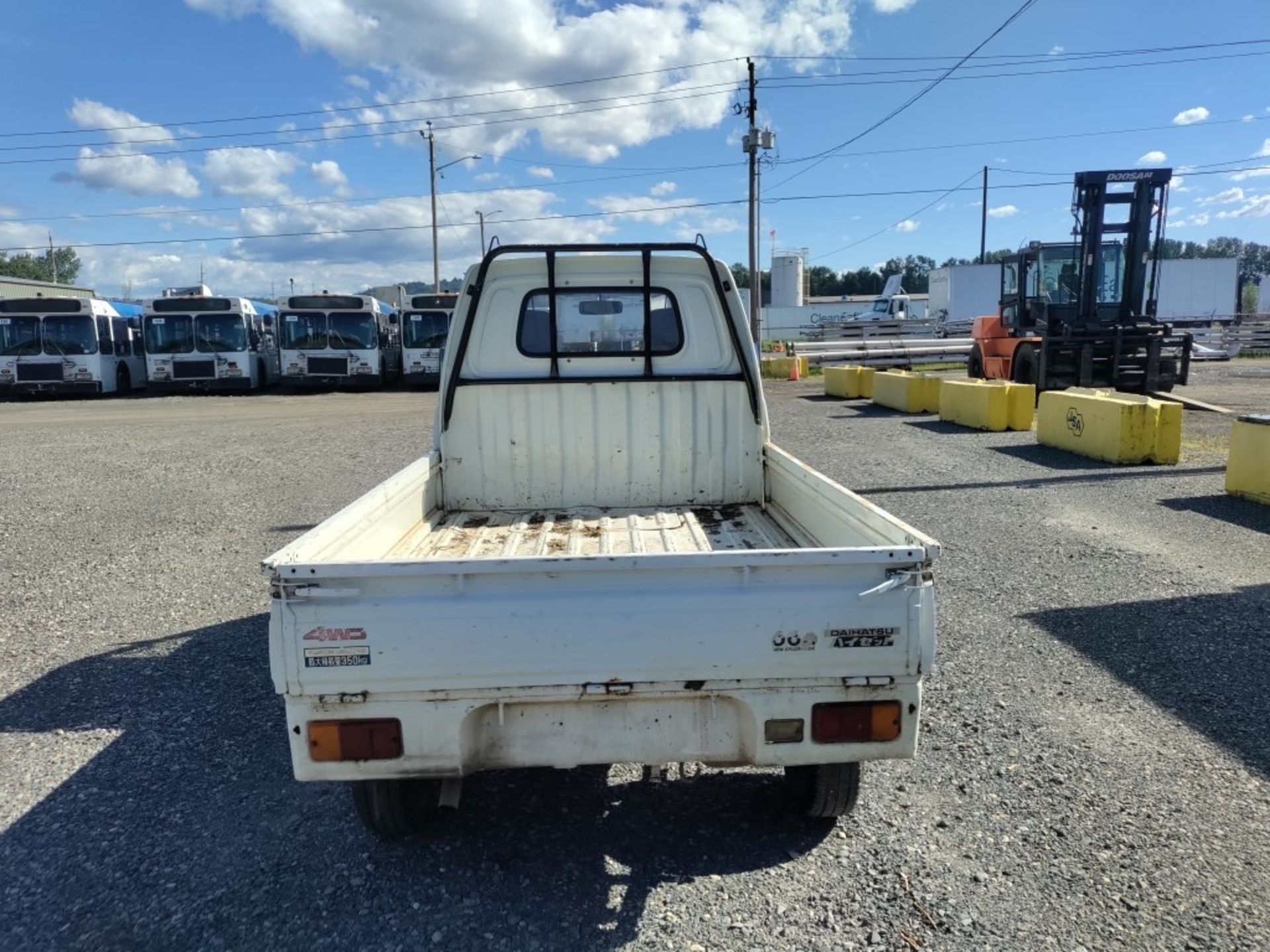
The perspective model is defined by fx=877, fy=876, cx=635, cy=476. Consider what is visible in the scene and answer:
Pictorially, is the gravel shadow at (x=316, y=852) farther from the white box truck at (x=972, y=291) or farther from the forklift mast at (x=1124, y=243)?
the white box truck at (x=972, y=291)

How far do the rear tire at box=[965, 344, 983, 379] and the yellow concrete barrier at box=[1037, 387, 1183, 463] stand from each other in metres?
9.94

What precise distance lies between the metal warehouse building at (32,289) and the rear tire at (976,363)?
52.1 meters

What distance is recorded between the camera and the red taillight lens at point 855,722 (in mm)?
2832

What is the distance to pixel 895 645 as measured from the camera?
9.08ft

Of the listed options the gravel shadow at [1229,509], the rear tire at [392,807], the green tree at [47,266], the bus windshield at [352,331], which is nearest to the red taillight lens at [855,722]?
the rear tire at [392,807]

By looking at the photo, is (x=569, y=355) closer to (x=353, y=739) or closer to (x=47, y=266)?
(x=353, y=739)

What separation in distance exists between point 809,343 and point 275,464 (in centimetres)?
2859

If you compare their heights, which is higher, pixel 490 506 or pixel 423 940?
pixel 490 506

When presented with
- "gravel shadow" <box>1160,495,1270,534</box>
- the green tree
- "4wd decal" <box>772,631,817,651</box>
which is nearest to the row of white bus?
"gravel shadow" <box>1160,495,1270,534</box>

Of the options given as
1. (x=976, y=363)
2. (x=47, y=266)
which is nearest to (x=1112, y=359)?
(x=976, y=363)

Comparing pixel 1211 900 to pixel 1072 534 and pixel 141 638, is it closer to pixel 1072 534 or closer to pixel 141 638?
pixel 1072 534

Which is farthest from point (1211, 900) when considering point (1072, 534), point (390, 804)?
point (1072, 534)

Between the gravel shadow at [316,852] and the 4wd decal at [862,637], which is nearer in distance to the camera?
the 4wd decal at [862,637]

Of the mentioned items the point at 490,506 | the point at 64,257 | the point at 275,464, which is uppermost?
the point at 64,257
